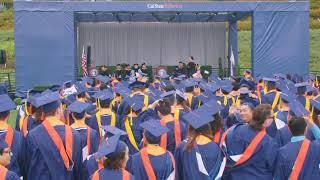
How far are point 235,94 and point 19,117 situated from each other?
3.90 metres

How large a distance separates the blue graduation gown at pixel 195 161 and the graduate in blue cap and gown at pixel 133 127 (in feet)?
6.92

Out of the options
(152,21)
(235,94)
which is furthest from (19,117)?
(152,21)

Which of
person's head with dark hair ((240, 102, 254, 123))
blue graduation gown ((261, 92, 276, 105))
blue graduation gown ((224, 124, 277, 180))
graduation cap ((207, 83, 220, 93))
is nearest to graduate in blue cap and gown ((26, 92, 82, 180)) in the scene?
blue graduation gown ((224, 124, 277, 180))

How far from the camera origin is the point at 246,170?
18.4 feet

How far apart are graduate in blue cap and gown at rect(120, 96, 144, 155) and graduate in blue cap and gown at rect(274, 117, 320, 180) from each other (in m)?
2.76

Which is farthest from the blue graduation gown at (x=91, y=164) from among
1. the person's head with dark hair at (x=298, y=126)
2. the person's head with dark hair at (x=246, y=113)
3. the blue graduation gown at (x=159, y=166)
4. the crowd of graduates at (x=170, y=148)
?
the person's head with dark hair at (x=298, y=126)

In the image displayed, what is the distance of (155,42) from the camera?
28891mm

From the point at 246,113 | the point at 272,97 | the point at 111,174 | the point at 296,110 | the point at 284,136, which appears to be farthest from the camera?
the point at 272,97

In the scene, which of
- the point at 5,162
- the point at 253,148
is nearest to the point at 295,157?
the point at 253,148

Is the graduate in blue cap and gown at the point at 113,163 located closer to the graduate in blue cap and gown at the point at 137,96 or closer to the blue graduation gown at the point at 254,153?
the blue graduation gown at the point at 254,153

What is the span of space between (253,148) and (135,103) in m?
3.21

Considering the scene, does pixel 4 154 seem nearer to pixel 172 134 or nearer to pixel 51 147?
pixel 51 147

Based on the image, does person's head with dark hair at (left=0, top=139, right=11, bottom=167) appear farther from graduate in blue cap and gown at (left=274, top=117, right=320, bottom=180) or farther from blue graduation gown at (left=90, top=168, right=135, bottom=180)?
graduate in blue cap and gown at (left=274, top=117, right=320, bottom=180)

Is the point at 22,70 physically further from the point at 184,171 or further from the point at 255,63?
the point at 184,171
